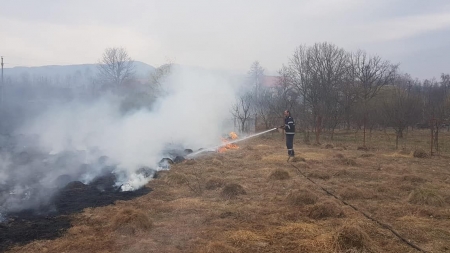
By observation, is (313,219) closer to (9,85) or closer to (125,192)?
(125,192)

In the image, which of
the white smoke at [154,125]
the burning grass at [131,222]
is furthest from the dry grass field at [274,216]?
the white smoke at [154,125]

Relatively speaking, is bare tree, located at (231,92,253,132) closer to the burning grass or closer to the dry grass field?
the dry grass field

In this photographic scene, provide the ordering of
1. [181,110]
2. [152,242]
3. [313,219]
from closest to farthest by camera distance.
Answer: [152,242] → [313,219] → [181,110]

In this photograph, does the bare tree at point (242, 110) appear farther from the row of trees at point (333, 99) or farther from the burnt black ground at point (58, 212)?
the burnt black ground at point (58, 212)

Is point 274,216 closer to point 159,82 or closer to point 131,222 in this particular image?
point 131,222

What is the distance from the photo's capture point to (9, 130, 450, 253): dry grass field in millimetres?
5801

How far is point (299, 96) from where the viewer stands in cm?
3984

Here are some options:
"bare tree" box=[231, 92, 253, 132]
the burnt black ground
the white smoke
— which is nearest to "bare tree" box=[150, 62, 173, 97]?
the white smoke

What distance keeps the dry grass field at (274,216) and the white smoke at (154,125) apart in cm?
551

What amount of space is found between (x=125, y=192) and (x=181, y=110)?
12.8 metres

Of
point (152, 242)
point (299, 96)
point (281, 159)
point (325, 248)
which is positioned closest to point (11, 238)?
point (152, 242)

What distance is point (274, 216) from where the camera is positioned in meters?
7.39

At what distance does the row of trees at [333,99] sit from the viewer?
94.7 ft

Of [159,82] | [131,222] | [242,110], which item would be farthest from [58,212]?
[242,110]
